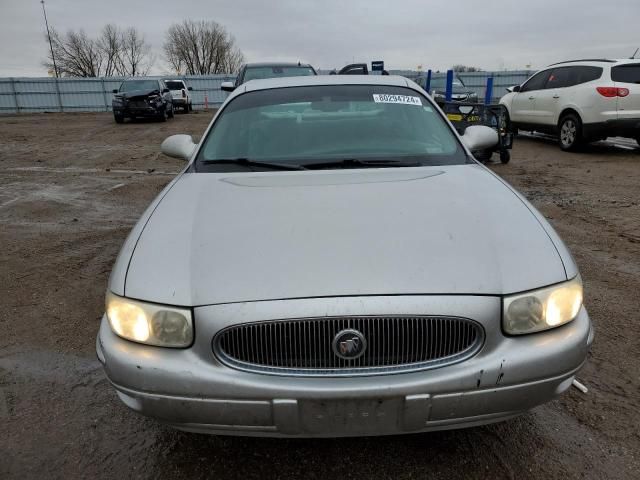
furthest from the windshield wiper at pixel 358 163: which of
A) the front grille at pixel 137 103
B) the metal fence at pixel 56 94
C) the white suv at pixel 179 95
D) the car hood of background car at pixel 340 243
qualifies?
the metal fence at pixel 56 94

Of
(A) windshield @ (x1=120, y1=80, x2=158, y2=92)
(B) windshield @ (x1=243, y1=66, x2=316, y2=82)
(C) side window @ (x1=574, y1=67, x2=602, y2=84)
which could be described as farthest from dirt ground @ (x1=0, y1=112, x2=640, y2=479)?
(A) windshield @ (x1=120, y1=80, x2=158, y2=92)

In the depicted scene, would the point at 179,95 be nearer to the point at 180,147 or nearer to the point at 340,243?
the point at 180,147

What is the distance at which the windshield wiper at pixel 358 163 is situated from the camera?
106 inches

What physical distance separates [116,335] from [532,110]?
10972 mm

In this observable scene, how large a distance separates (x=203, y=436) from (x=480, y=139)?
2452mm

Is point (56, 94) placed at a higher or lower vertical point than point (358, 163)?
higher

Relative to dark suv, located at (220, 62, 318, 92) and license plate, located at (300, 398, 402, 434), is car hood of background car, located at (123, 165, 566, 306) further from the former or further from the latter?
dark suv, located at (220, 62, 318, 92)

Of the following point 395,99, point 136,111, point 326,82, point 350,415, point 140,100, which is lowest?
point 350,415

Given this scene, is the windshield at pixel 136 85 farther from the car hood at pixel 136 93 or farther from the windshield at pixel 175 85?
the windshield at pixel 175 85

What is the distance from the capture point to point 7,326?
326 cm

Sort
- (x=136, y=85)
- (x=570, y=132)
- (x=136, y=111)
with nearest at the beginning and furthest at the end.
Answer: (x=570, y=132)
(x=136, y=111)
(x=136, y=85)

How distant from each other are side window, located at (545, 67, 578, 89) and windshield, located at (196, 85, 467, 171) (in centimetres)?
815

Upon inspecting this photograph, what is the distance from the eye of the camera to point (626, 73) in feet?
29.6

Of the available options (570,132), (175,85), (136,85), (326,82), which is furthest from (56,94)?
(326,82)
